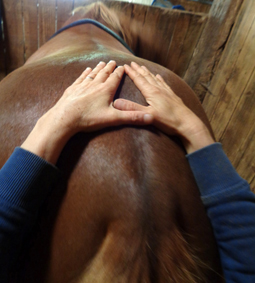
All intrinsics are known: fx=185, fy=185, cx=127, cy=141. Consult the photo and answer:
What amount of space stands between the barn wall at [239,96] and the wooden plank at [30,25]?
136 centimetres

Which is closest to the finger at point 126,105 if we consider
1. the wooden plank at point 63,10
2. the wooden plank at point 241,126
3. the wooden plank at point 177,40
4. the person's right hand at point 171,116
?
the person's right hand at point 171,116

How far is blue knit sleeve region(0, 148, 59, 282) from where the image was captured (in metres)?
0.30

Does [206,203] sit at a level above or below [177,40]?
below

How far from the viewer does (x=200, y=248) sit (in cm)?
37

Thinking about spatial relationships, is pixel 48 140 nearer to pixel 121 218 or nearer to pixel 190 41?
pixel 121 218

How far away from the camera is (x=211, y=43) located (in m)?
1.22

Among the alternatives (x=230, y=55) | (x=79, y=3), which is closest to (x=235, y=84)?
(x=230, y=55)

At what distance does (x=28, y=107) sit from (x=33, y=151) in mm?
153

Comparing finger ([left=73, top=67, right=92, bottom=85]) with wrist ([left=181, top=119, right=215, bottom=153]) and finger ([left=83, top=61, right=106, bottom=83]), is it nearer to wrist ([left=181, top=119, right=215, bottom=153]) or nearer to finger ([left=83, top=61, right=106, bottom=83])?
finger ([left=83, top=61, right=106, bottom=83])

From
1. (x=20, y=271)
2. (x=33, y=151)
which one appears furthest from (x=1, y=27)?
(x=20, y=271)

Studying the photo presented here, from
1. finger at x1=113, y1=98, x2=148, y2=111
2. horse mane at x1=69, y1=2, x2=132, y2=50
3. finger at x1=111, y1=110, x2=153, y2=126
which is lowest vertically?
finger at x1=111, y1=110, x2=153, y2=126

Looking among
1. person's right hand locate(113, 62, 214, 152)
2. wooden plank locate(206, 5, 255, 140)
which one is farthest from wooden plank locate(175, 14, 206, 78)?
person's right hand locate(113, 62, 214, 152)

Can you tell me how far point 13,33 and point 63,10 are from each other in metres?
0.42

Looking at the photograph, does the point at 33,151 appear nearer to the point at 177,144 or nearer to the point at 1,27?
the point at 177,144
